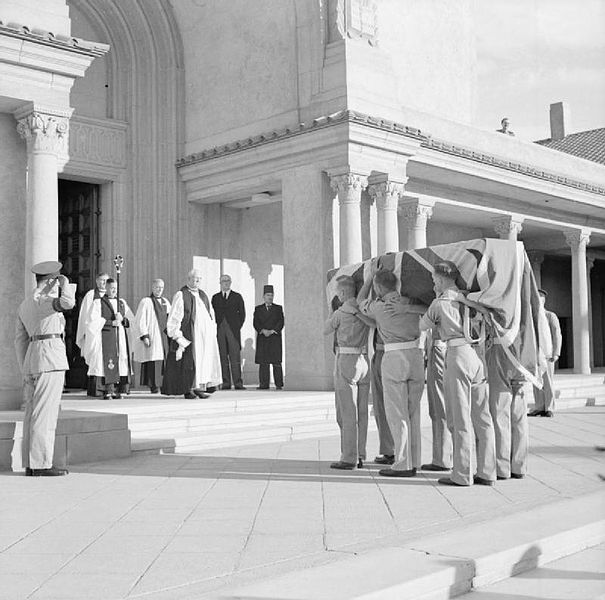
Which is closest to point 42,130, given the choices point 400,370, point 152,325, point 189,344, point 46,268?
point 46,268

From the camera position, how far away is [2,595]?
3.99m

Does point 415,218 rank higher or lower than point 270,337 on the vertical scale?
higher

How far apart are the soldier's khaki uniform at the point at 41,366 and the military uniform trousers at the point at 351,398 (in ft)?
8.64

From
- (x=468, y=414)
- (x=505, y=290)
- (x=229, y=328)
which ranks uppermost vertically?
(x=505, y=290)

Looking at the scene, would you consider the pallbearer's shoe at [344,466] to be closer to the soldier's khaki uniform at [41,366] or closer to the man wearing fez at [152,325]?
the soldier's khaki uniform at [41,366]

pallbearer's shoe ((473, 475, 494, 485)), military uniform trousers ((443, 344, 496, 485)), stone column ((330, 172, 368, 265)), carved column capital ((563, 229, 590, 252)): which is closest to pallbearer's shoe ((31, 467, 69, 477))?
military uniform trousers ((443, 344, 496, 485))

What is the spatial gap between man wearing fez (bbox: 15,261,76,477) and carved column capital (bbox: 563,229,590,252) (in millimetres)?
17953

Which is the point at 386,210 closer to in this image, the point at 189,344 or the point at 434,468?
the point at 189,344

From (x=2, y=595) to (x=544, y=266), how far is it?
26.1 metres

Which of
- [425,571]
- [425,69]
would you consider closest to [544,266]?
[425,69]

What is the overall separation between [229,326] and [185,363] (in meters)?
3.32

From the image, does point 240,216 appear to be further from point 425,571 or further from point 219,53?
point 425,571

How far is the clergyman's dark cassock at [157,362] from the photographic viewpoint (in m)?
13.7

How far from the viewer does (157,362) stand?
48.8ft
